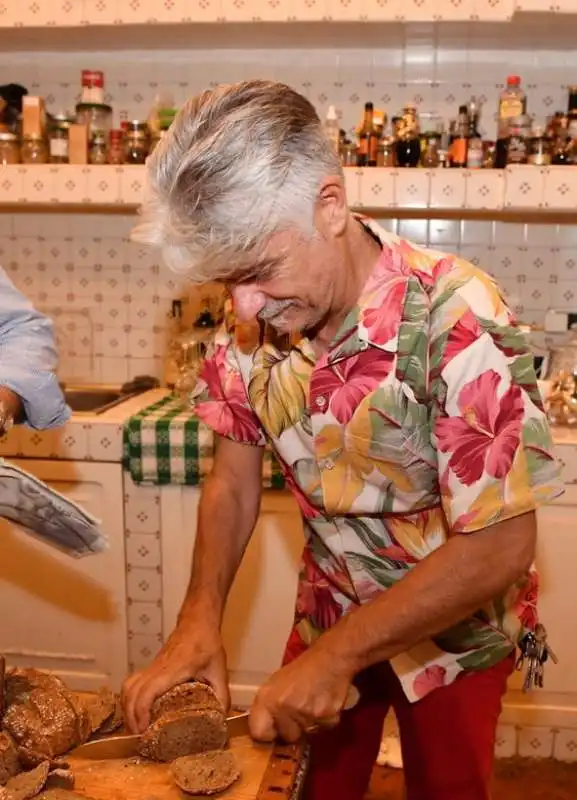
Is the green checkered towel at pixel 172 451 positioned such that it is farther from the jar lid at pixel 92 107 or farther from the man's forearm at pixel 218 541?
the jar lid at pixel 92 107

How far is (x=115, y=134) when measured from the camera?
2152mm

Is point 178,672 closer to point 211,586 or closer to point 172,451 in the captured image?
point 211,586

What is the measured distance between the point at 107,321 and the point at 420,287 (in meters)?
1.66

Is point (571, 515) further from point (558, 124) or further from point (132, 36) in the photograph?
point (132, 36)

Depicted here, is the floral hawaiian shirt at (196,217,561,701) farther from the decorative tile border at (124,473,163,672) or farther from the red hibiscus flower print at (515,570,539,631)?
the decorative tile border at (124,473,163,672)

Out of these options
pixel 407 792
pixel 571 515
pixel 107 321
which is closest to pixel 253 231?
pixel 407 792

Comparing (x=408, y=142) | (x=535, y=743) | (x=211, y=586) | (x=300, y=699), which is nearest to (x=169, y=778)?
(x=300, y=699)

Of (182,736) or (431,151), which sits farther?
(431,151)

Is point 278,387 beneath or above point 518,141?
beneath

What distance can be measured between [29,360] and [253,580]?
41.4 inches

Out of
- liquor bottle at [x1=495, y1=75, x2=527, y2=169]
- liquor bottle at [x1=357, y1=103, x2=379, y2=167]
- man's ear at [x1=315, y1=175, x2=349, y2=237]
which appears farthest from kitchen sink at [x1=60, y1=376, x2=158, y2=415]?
man's ear at [x1=315, y1=175, x2=349, y2=237]

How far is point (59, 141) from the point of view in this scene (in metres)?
2.17

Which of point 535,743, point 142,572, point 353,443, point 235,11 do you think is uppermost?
point 235,11

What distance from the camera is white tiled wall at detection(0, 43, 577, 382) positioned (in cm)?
226
